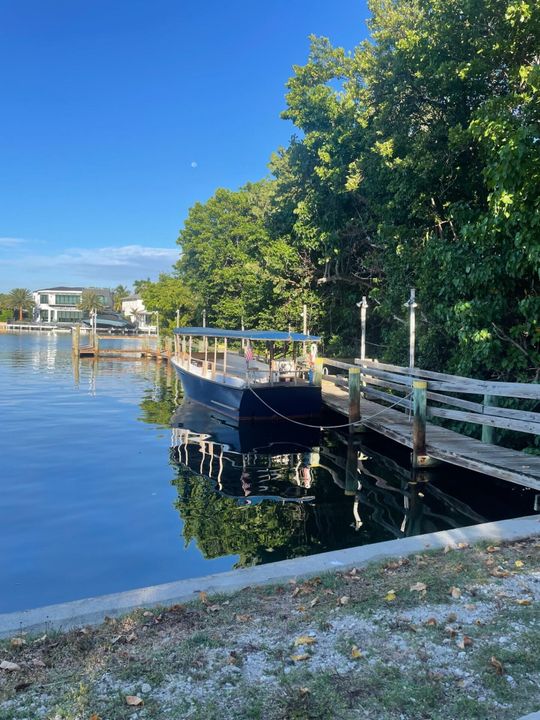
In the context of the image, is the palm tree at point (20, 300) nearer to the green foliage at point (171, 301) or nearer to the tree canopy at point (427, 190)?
the green foliage at point (171, 301)

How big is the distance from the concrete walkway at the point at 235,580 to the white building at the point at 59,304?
137m

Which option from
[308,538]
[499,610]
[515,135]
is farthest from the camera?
[515,135]

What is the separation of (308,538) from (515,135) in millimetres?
7407

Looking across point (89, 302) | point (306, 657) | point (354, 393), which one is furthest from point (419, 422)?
point (89, 302)

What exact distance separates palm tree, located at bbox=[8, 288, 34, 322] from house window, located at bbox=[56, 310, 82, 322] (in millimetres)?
9690

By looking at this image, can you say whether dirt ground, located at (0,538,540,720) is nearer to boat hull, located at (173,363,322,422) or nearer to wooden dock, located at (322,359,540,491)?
wooden dock, located at (322,359,540,491)

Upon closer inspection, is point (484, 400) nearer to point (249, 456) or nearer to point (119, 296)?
point (249, 456)

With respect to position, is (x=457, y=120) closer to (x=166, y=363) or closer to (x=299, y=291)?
(x=299, y=291)

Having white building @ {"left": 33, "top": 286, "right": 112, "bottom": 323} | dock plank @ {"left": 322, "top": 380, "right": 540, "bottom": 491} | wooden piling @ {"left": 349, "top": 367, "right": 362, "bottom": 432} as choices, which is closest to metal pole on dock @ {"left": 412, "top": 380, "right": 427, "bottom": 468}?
dock plank @ {"left": 322, "top": 380, "right": 540, "bottom": 491}

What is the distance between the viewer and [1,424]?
1794 centimetres

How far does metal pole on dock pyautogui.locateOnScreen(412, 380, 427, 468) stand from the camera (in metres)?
11.5

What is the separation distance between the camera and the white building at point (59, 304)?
5369 inches

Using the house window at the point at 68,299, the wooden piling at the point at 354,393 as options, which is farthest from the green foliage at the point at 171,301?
the house window at the point at 68,299

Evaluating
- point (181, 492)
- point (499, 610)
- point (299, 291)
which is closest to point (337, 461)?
point (181, 492)
